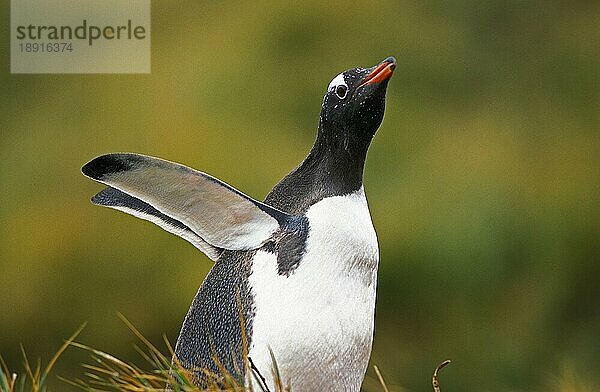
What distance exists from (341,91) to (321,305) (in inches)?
5.0

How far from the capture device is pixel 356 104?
578mm

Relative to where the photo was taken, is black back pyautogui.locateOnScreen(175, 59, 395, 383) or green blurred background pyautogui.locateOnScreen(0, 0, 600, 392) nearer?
black back pyautogui.locateOnScreen(175, 59, 395, 383)

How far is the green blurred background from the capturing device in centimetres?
143

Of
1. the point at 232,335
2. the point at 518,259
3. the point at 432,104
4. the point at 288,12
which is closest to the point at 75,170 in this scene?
the point at 288,12

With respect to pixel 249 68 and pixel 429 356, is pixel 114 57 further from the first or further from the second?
pixel 429 356

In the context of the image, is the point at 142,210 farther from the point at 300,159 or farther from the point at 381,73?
the point at 300,159

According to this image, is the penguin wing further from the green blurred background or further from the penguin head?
the green blurred background

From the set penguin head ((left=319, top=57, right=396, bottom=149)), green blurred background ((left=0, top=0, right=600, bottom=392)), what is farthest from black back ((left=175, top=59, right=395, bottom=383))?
green blurred background ((left=0, top=0, right=600, bottom=392))

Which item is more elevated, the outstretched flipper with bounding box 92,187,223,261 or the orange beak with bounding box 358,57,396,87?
the orange beak with bounding box 358,57,396,87

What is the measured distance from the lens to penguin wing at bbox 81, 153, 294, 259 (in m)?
0.56

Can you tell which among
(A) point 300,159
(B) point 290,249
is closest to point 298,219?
(B) point 290,249

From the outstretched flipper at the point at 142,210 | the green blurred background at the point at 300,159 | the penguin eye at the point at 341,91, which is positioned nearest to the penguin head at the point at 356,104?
the penguin eye at the point at 341,91

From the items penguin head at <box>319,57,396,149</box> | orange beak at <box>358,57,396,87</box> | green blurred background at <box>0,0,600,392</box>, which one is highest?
orange beak at <box>358,57,396,87</box>

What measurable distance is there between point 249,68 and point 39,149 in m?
0.34
